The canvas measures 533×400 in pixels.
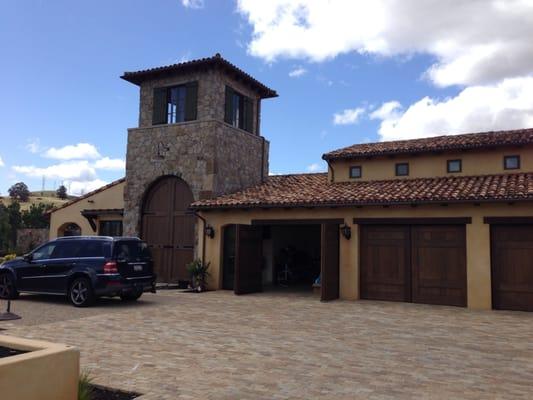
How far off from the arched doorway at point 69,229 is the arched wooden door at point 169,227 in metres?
6.02

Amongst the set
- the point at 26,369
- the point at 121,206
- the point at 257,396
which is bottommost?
the point at 257,396

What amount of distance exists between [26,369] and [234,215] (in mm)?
12519

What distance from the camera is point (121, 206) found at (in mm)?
Result: 20953

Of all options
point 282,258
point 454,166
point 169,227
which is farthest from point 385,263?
point 169,227

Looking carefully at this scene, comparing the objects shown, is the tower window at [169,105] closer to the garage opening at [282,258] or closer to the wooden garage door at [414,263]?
the garage opening at [282,258]

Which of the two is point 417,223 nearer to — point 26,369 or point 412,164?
point 412,164

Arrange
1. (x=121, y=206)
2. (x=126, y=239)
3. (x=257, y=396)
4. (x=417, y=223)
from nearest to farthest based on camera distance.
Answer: (x=257, y=396)
(x=126, y=239)
(x=417, y=223)
(x=121, y=206)

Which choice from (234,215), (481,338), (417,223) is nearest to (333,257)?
(417,223)

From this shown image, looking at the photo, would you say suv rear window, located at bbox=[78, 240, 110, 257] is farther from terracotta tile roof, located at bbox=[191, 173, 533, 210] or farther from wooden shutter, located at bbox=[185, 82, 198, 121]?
wooden shutter, located at bbox=[185, 82, 198, 121]

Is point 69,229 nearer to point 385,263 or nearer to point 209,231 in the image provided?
→ point 209,231

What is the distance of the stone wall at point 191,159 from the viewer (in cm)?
1755

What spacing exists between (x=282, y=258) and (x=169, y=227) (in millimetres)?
4972

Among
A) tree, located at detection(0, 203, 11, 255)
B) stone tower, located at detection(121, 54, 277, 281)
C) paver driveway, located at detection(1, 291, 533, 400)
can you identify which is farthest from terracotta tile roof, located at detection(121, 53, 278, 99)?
tree, located at detection(0, 203, 11, 255)

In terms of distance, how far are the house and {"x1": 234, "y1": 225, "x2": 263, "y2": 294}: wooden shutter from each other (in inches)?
1.8
